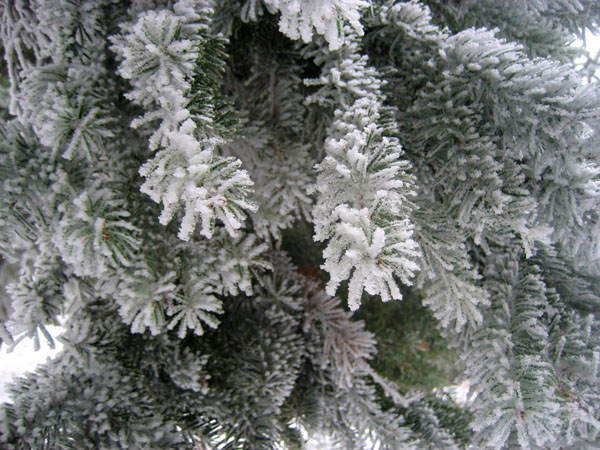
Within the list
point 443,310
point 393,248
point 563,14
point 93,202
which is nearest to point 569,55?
point 563,14

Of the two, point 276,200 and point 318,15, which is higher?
point 318,15

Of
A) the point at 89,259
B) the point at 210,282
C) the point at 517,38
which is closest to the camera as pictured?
the point at 89,259

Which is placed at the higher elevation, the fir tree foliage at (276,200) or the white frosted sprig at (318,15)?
the white frosted sprig at (318,15)

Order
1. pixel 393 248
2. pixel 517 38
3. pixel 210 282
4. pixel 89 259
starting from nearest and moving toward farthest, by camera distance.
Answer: pixel 393 248
pixel 89 259
pixel 210 282
pixel 517 38

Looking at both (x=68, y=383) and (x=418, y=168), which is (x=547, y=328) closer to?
(x=418, y=168)

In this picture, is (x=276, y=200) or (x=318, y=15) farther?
(x=276, y=200)

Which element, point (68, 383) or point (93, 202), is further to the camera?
point (68, 383)

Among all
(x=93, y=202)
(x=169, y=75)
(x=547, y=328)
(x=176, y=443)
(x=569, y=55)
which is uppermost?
(x=569, y=55)

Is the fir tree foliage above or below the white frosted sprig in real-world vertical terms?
below
